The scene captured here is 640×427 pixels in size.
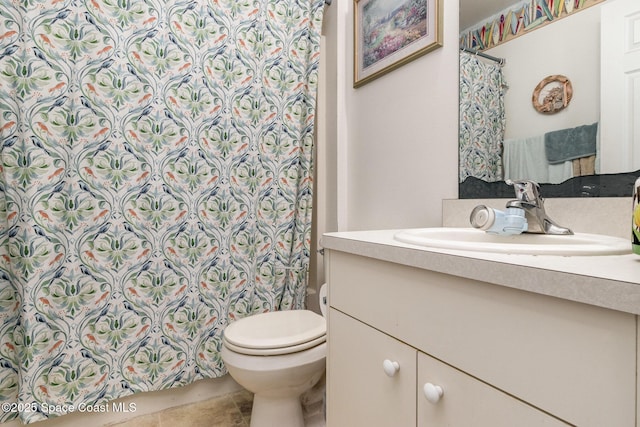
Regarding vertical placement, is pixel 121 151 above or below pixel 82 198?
above

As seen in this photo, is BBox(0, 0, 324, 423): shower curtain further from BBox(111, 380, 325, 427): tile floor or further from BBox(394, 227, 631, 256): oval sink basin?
BBox(394, 227, 631, 256): oval sink basin

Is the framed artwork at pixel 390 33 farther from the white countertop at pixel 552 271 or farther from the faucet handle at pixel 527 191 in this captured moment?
the white countertop at pixel 552 271

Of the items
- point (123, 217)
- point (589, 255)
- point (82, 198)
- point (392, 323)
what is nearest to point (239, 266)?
point (123, 217)

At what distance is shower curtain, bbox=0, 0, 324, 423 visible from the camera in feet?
3.94

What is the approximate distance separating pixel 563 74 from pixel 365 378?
0.91m

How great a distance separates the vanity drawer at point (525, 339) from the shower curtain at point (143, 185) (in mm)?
1047

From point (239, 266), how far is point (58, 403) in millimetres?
840

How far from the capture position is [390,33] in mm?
1385

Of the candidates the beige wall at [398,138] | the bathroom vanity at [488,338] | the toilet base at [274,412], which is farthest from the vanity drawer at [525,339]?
the toilet base at [274,412]

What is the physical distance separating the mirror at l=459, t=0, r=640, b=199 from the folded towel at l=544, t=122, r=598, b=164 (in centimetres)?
1

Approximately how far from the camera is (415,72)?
1271mm

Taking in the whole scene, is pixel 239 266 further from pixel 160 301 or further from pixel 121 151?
pixel 121 151

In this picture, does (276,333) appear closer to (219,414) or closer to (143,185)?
(219,414)

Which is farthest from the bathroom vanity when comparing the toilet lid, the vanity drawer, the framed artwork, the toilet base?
the framed artwork
